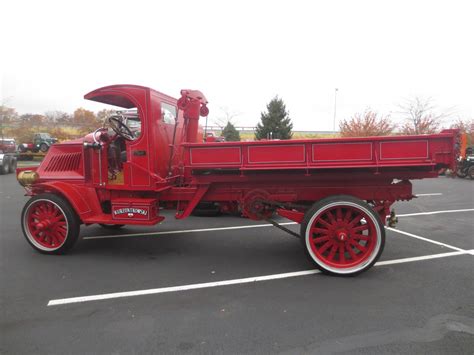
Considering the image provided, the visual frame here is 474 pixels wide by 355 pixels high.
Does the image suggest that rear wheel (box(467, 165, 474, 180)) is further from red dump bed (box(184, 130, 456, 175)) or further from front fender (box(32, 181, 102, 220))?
front fender (box(32, 181, 102, 220))

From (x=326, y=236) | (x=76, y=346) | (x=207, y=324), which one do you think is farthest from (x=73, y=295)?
(x=326, y=236)

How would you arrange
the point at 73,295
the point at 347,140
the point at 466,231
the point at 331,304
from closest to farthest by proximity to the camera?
the point at 331,304, the point at 73,295, the point at 347,140, the point at 466,231

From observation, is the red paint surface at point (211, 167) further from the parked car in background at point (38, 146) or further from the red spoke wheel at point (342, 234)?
the parked car in background at point (38, 146)

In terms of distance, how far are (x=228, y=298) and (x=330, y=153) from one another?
1.98 meters

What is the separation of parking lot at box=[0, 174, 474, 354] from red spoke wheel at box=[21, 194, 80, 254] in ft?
0.59

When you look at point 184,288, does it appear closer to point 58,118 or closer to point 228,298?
point 228,298

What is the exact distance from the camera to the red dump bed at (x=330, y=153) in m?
3.41

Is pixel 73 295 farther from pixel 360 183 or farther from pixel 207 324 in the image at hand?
pixel 360 183

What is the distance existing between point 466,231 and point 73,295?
252 inches

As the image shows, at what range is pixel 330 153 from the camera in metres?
3.57

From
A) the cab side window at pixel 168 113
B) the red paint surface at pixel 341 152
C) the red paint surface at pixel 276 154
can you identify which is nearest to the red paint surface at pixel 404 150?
the red paint surface at pixel 341 152

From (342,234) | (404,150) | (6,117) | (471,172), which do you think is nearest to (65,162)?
(342,234)

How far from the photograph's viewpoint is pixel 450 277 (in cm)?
360

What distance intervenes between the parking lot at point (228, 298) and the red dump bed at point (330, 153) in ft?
4.43
